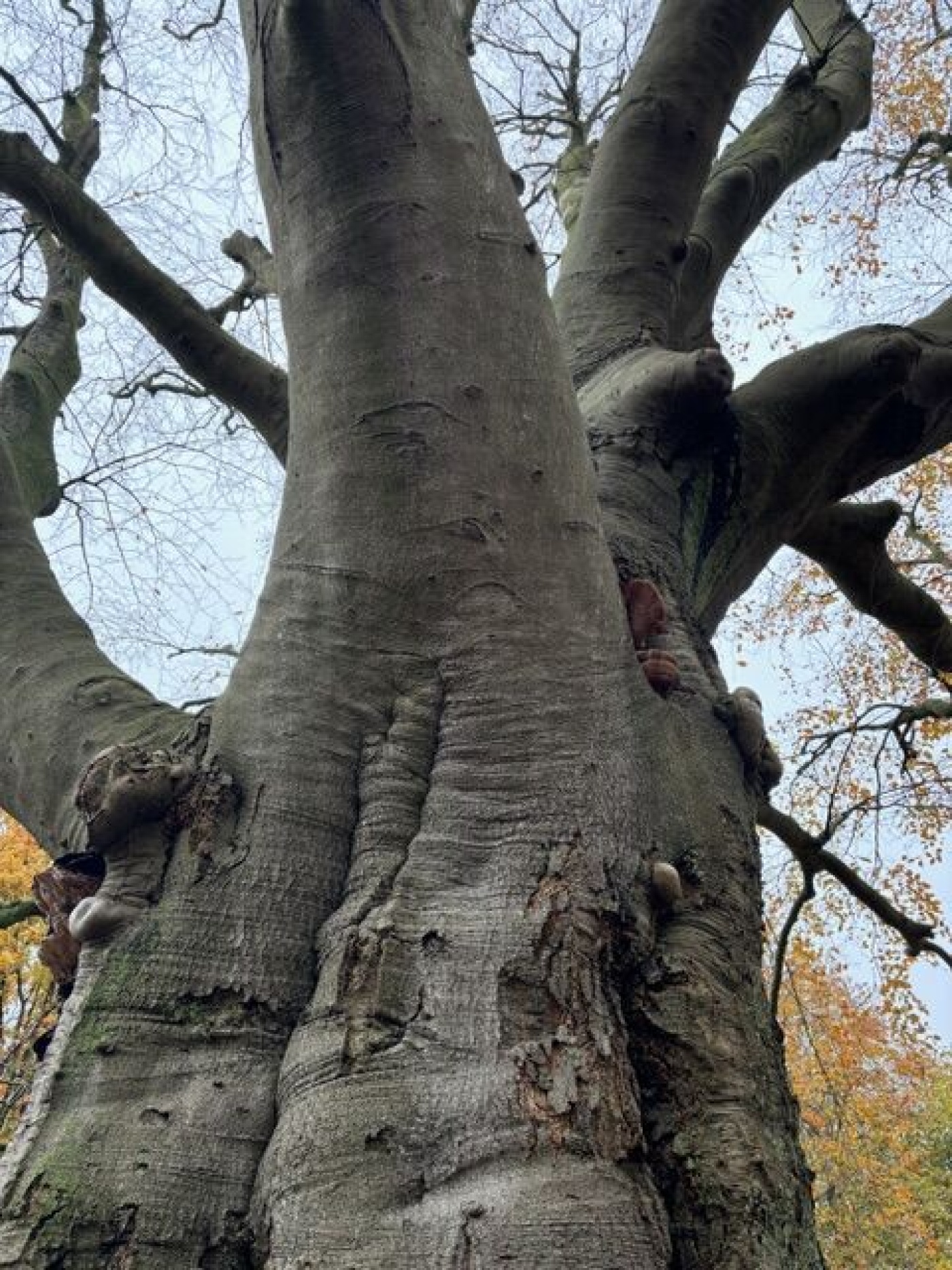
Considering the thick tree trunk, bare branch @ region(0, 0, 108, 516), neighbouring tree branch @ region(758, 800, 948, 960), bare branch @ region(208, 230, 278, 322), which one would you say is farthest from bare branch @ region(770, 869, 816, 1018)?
bare branch @ region(208, 230, 278, 322)

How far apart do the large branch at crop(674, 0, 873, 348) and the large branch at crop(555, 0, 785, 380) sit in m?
0.40

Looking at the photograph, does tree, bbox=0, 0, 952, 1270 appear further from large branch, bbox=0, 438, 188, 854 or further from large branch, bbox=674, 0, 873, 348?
large branch, bbox=674, 0, 873, 348

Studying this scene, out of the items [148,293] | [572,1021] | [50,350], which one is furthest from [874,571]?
[50,350]

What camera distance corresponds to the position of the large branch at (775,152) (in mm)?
3754

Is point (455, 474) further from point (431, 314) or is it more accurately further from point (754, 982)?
point (754, 982)

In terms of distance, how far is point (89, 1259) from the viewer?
3.42 feet

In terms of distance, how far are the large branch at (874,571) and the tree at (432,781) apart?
25.8 inches

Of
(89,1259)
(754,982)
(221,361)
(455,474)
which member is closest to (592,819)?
(754,982)

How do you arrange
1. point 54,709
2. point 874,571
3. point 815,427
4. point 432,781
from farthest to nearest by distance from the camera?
point 874,571 < point 815,427 < point 54,709 < point 432,781

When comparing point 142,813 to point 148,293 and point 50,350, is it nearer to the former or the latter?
point 148,293

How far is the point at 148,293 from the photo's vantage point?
9.51 ft

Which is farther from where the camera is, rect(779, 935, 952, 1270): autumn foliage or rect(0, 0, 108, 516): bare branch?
rect(779, 935, 952, 1270): autumn foliage

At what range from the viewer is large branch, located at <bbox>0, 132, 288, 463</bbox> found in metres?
2.79

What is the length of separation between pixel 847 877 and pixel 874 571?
1.12m
